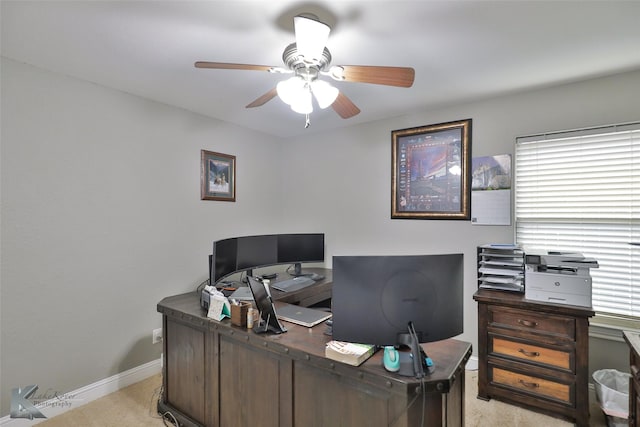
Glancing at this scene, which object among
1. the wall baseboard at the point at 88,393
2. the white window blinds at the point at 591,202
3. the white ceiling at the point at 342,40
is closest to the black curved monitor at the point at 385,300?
the white ceiling at the point at 342,40

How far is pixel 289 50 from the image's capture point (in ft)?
5.32

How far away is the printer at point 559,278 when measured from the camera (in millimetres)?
2031

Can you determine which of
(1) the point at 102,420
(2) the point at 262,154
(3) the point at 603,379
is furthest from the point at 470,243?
(1) the point at 102,420

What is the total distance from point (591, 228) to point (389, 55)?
80.3 inches

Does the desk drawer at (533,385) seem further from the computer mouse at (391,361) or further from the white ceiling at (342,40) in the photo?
the white ceiling at (342,40)

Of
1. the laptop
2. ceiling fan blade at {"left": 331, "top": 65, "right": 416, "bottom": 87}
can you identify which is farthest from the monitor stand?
ceiling fan blade at {"left": 331, "top": 65, "right": 416, "bottom": 87}

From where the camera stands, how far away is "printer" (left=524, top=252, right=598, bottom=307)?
2031 mm

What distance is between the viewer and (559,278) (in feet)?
6.89

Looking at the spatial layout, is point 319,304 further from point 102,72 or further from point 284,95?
point 102,72

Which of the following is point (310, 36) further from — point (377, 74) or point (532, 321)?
point (532, 321)

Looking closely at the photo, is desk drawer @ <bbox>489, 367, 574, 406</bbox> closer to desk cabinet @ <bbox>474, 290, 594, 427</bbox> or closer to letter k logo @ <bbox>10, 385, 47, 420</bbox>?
desk cabinet @ <bbox>474, 290, 594, 427</bbox>

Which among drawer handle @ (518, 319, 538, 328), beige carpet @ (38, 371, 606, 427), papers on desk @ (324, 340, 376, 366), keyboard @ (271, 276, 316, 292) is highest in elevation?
papers on desk @ (324, 340, 376, 366)

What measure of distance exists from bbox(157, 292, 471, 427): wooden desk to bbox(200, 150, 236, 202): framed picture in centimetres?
132

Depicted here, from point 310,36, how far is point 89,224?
2.16m
